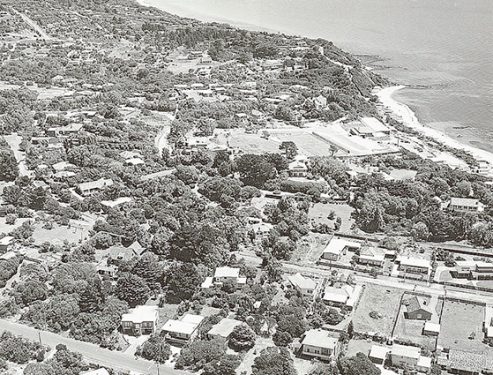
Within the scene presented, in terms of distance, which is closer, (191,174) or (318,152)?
(191,174)

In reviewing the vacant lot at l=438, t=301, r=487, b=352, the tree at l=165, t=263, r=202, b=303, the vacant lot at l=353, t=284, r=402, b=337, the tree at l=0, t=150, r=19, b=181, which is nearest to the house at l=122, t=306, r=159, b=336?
the tree at l=165, t=263, r=202, b=303

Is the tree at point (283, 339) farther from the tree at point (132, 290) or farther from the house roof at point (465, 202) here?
the house roof at point (465, 202)

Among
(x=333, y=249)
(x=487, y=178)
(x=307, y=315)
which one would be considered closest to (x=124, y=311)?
(x=307, y=315)

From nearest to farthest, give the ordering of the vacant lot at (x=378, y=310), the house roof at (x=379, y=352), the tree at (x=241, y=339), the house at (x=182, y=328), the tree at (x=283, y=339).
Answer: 1. the house roof at (x=379, y=352)
2. the tree at (x=241, y=339)
3. the tree at (x=283, y=339)
4. the house at (x=182, y=328)
5. the vacant lot at (x=378, y=310)

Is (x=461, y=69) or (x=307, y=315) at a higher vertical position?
(x=461, y=69)

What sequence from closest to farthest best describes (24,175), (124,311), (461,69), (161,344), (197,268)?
1. (161,344)
2. (124,311)
3. (197,268)
4. (24,175)
5. (461,69)

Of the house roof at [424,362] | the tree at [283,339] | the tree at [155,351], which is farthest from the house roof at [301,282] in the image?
the tree at [155,351]

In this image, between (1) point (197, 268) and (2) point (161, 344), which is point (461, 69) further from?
(2) point (161, 344)
